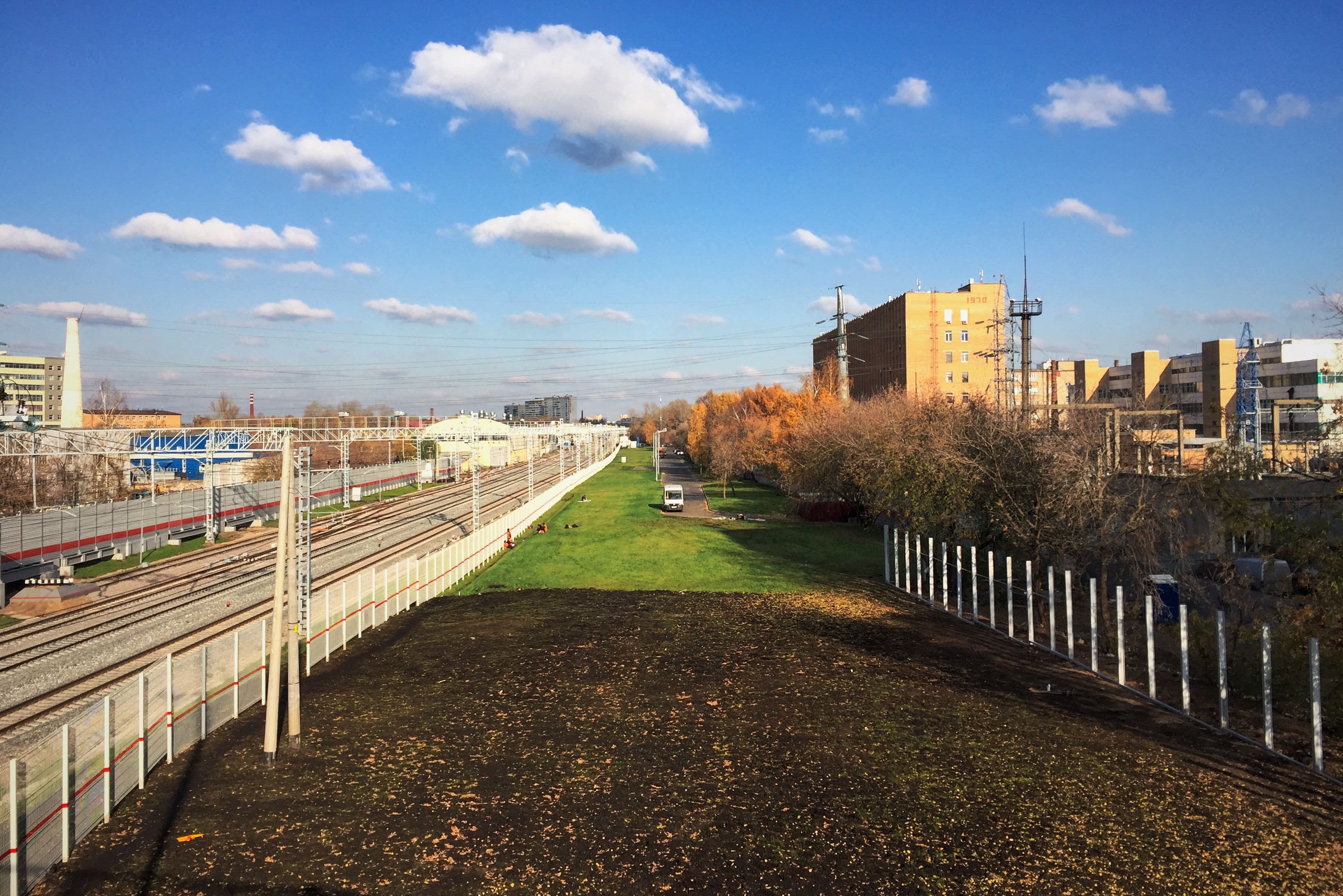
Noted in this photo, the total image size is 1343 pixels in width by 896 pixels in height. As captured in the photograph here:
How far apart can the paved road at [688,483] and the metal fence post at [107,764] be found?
45142 mm

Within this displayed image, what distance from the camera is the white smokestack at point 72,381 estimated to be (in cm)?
6450

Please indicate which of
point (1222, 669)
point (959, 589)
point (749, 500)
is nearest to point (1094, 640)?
point (1222, 669)

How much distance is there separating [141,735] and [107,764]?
3.37ft

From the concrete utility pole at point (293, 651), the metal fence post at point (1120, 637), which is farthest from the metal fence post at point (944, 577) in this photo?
the concrete utility pole at point (293, 651)

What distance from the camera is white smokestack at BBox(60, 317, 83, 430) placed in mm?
64500

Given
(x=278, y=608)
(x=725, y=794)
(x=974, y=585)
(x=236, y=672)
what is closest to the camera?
(x=725, y=794)

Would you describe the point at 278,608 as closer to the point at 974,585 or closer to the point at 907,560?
the point at 974,585

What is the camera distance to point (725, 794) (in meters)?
12.0

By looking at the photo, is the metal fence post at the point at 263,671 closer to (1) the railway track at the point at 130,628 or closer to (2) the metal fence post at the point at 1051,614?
(1) the railway track at the point at 130,628

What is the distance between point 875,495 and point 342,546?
26393 millimetres


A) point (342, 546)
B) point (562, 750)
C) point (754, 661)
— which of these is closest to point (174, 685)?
point (562, 750)

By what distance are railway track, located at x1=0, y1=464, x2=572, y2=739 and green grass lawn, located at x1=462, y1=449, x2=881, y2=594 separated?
5.64 meters

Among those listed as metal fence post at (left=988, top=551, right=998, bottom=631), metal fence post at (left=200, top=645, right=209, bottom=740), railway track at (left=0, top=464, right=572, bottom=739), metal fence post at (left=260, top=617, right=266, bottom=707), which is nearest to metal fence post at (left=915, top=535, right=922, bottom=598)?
metal fence post at (left=988, top=551, right=998, bottom=631)

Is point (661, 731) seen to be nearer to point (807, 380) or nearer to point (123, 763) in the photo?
point (123, 763)
